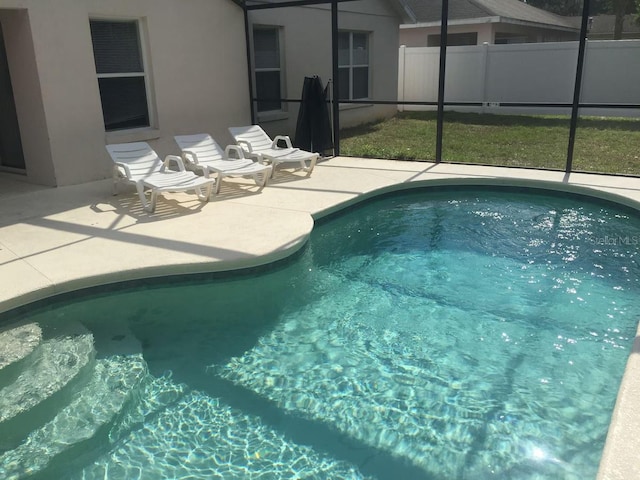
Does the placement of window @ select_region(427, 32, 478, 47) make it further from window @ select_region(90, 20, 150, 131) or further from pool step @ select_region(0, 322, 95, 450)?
pool step @ select_region(0, 322, 95, 450)

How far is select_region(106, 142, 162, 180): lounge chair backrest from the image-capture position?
22.9ft

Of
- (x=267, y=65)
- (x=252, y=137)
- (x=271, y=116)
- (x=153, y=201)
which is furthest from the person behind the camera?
(x=271, y=116)

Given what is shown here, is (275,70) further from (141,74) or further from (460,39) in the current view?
(460,39)

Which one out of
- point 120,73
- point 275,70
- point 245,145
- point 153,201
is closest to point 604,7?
point 275,70

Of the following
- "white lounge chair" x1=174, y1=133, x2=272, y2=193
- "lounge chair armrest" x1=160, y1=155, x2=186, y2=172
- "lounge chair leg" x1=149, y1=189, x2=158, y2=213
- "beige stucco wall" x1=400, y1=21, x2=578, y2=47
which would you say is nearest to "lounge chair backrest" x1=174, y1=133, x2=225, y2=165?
"white lounge chair" x1=174, y1=133, x2=272, y2=193

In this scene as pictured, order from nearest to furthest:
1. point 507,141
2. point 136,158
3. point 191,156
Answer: point 136,158 → point 191,156 → point 507,141

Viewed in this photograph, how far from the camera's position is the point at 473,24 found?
691 inches

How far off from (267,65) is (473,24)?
9623mm

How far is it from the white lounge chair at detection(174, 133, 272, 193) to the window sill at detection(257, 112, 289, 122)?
2912 millimetres

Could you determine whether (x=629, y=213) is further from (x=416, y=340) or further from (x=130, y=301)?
(x=130, y=301)

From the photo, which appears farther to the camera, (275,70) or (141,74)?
(275,70)

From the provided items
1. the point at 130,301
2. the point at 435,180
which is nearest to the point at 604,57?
the point at 435,180

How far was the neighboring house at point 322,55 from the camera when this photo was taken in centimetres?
1093

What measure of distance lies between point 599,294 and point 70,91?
6831 mm
